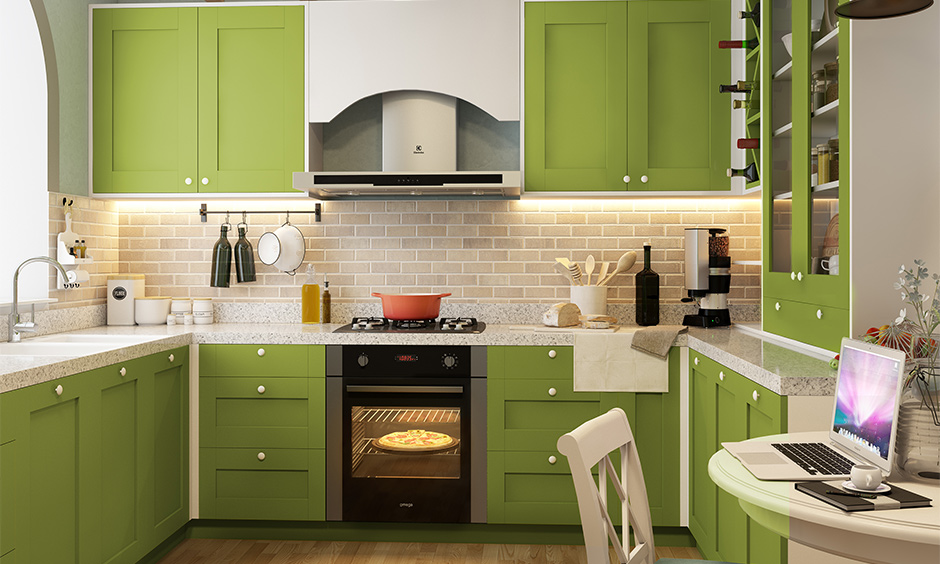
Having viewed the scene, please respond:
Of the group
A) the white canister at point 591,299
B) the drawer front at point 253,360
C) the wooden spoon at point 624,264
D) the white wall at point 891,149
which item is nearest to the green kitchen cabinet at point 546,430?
the white canister at point 591,299

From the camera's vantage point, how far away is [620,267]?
376 cm

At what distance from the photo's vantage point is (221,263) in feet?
12.9

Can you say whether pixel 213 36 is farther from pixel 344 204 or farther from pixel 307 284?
pixel 307 284

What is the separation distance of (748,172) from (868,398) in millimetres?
2016

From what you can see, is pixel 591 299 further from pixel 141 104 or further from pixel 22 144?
pixel 22 144

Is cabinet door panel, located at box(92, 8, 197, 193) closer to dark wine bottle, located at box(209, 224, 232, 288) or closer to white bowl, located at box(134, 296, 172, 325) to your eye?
dark wine bottle, located at box(209, 224, 232, 288)

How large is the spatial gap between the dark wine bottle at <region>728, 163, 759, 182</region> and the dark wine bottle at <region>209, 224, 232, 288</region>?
253 cm

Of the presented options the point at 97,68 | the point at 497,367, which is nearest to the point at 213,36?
the point at 97,68

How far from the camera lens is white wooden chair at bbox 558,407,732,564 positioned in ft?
4.97

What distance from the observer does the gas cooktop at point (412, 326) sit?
11.4 feet

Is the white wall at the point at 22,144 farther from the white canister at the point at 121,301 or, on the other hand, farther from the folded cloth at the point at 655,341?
the folded cloth at the point at 655,341

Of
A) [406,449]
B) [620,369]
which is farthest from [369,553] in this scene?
[620,369]

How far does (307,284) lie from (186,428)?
0.94 m

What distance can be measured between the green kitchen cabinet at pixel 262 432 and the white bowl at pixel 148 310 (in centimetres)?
59
